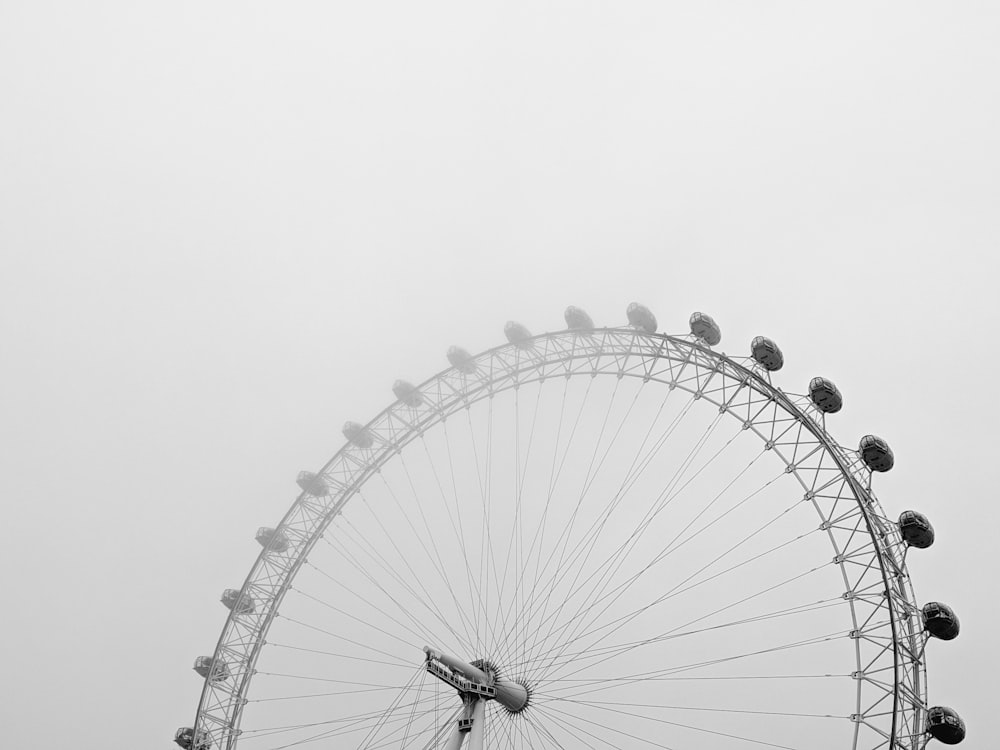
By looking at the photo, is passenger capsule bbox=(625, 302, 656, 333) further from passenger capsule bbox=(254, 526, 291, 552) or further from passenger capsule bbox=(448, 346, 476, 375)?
passenger capsule bbox=(254, 526, 291, 552)

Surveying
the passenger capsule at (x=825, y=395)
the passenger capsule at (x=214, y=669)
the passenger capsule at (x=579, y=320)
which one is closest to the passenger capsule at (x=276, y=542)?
the passenger capsule at (x=214, y=669)

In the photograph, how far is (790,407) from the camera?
1017 inches

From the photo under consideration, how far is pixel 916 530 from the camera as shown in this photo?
22.6 metres

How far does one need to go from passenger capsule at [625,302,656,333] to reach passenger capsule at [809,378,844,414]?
21.3 ft

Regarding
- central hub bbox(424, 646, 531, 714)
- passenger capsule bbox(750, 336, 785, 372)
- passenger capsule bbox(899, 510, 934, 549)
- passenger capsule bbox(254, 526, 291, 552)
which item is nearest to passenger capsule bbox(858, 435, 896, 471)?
passenger capsule bbox(899, 510, 934, 549)

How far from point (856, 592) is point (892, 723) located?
3.47m

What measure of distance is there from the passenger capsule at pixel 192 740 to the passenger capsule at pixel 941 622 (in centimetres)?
2613

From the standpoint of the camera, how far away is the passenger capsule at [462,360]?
1293 inches

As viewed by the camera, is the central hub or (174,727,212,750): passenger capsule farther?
(174,727,212,750): passenger capsule

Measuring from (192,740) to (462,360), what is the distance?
18358mm

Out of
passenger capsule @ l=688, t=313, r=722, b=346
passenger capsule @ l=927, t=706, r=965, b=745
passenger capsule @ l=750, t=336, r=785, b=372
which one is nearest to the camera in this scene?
passenger capsule @ l=927, t=706, r=965, b=745

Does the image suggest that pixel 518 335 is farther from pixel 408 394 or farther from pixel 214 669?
pixel 214 669

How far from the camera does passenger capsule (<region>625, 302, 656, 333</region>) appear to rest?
29.7 m

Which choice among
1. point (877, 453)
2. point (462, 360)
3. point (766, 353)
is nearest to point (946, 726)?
point (877, 453)
